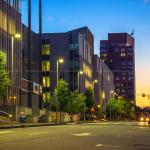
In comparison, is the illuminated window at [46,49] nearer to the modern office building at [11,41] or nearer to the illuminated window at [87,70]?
the illuminated window at [87,70]

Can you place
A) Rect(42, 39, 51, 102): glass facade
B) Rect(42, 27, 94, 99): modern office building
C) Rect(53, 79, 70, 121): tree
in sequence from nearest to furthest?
Rect(53, 79, 70, 121): tree < Rect(42, 27, 94, 99): modern office building < Rect(42, 39, 51, 102): glass facade

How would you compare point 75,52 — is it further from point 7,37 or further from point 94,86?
point 7,37

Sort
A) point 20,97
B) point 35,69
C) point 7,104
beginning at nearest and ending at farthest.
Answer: point 7,104 < point 20,97 < point 35,69

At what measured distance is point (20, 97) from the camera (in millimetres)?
94250

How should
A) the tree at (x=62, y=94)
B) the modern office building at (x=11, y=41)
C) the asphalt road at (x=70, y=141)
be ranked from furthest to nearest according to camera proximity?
the tree at (x=62, y=94) → the modern office building at (x=11, y=41) → the asphalt road at (x=70, y=141)

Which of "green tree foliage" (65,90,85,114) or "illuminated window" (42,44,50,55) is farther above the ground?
"illuminated window" (42,44,50,55)

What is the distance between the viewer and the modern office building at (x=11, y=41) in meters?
83.6

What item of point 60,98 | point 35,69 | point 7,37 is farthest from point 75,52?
point 7,37

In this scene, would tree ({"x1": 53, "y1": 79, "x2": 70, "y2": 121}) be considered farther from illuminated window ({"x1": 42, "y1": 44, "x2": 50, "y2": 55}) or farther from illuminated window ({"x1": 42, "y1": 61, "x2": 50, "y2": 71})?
illuminated window ({"x1": 42, "y1": 44, "x2": 50, "y2": 55})

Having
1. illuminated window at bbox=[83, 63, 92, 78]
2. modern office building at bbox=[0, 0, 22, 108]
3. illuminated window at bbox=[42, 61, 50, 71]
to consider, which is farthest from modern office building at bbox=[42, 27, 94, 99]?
modern office building at bbox=[0, 0, 22, 108]

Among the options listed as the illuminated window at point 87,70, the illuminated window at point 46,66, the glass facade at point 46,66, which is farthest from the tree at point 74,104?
the illuminated window at point 87,70

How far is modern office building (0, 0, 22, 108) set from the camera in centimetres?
8356

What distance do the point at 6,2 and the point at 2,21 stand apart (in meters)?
4.22

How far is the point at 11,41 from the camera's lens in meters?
86.8
